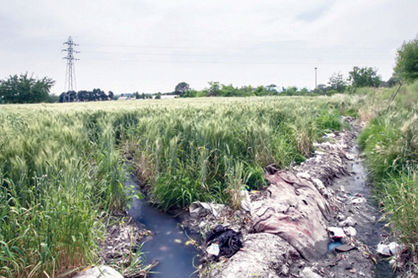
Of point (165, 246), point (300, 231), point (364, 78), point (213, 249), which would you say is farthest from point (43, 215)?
point (364, 78)

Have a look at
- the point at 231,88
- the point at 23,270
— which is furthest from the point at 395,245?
the point at 231,88

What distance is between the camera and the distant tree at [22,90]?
50.5 meters

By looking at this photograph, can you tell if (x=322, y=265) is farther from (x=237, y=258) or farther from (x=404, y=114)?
(x=404, y=114)

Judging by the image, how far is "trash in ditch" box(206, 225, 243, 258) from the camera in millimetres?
3090

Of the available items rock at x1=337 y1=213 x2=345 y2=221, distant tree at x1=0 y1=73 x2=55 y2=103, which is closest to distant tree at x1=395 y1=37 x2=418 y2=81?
rock at x1=337 y1=213 x2=345 y2=221

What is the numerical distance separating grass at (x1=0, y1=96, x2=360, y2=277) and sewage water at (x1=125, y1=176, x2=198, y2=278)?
305mm

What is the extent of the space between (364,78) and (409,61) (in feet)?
86.7

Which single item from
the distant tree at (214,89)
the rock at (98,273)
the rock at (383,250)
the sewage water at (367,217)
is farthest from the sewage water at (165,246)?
the distant tree at (214,89)

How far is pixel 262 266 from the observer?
107 inches

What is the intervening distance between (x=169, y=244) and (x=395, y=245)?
2885 millimetres

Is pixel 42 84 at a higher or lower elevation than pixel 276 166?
higher

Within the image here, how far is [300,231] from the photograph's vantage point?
3.36 metres

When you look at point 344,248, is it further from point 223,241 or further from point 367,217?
point 223,241

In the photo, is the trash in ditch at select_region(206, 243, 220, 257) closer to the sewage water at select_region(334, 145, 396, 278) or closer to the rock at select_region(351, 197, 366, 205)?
the sewage water at select_region(334, 145, 396, 278)
